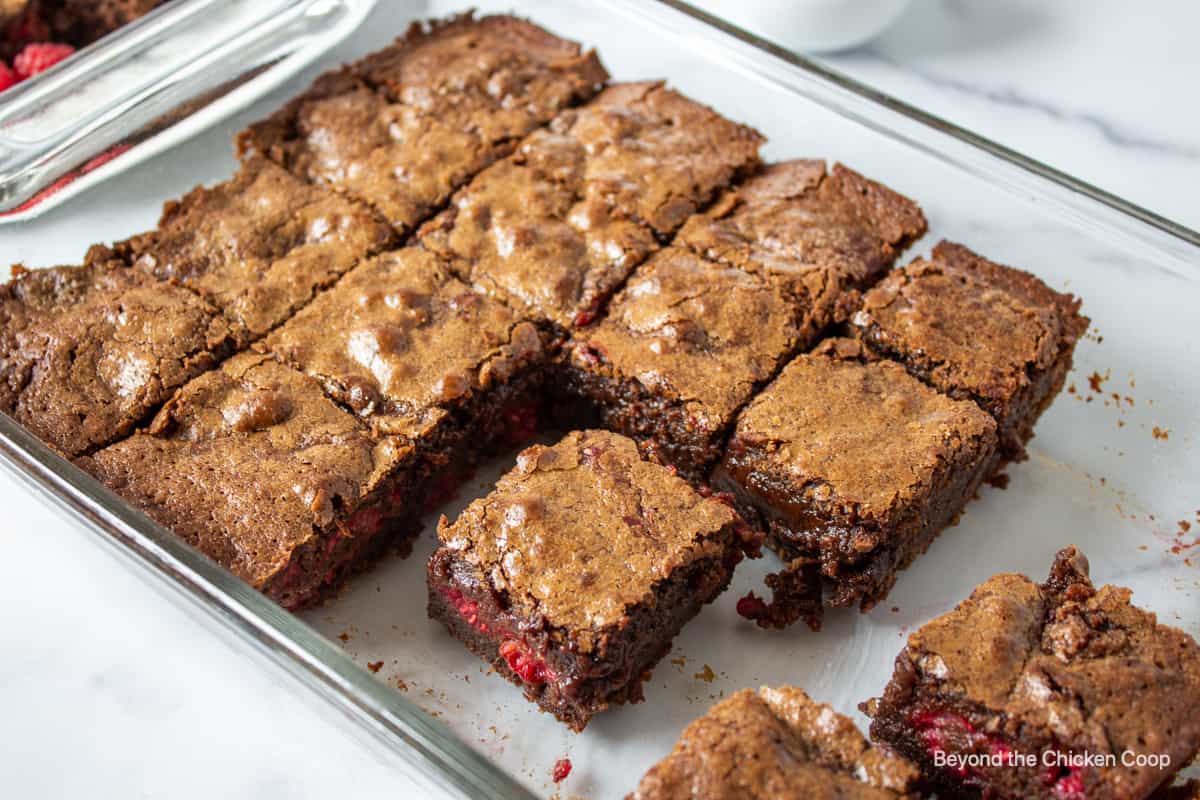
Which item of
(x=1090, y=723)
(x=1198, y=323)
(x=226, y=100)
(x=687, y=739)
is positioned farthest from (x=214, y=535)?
(x=1198, y=323)

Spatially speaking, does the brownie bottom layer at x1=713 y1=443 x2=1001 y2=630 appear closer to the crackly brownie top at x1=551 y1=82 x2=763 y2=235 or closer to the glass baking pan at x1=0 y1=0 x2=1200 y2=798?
the glass baking pan at x1=0 y1=0 x2=1200 y2=798

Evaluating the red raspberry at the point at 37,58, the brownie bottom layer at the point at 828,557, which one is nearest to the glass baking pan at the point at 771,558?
the brownie bottom layer at the point at 828,557

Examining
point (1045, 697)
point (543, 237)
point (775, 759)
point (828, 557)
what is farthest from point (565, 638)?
point (543, 237)

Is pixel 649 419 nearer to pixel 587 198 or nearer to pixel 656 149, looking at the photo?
pixel 587 198

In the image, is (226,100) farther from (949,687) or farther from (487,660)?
(949,687)

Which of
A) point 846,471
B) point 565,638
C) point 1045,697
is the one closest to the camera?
point 1045,697

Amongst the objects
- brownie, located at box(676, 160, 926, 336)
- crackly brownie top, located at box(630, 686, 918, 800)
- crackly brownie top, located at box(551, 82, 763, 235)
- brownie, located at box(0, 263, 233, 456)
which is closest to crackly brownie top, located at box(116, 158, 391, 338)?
brownie, located at box(0, 263, 233, 456)
